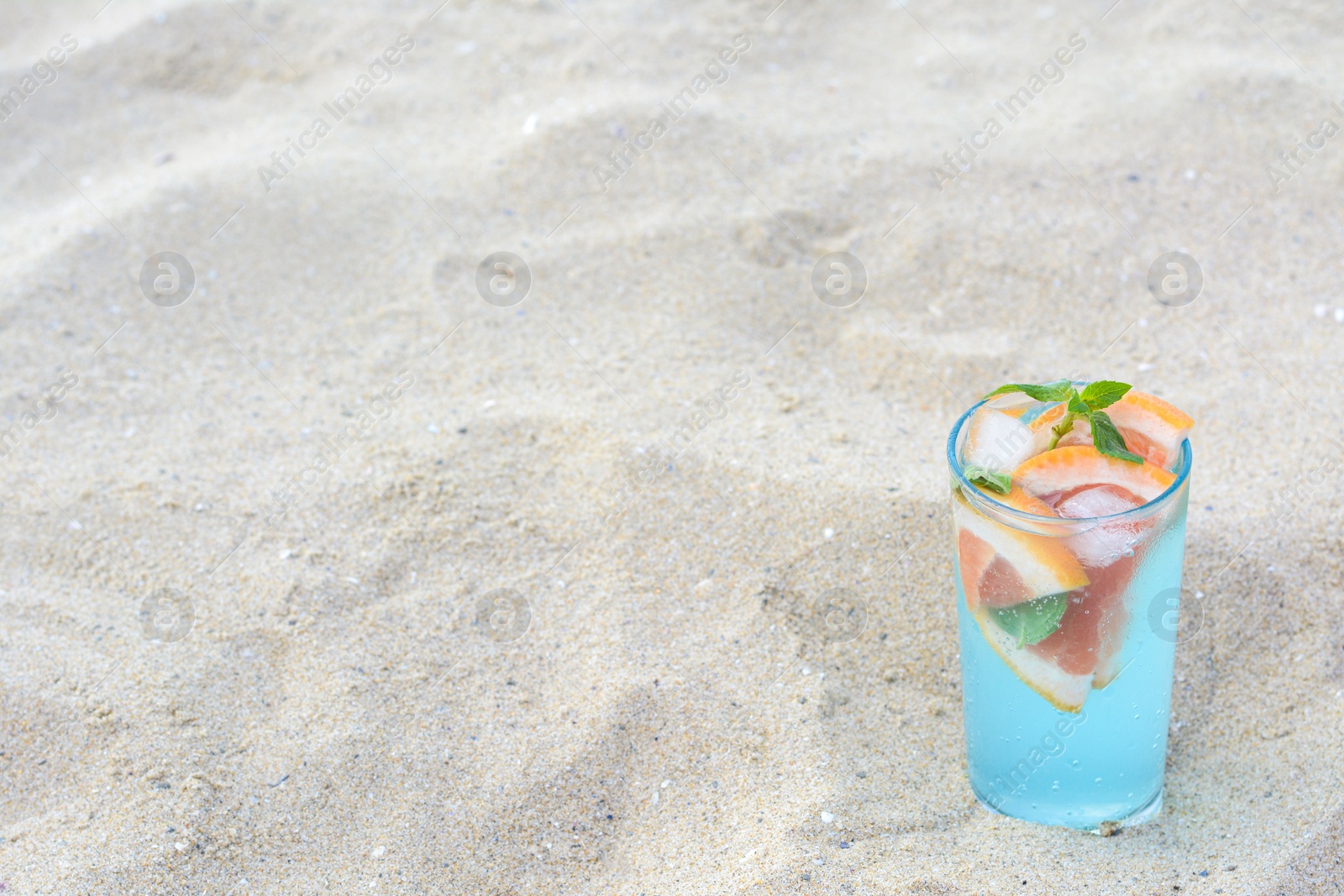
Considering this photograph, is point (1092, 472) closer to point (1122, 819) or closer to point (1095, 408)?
point (1095, 408)

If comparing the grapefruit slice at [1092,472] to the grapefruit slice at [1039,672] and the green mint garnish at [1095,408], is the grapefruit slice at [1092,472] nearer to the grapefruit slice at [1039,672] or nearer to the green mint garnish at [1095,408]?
the green mint garnish at [1095,408]

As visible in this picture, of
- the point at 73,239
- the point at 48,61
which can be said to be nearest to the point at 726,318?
the point at 73,239

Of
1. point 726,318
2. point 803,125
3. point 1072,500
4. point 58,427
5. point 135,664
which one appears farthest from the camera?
point 803,125

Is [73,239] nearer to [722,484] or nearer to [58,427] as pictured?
[58,427]

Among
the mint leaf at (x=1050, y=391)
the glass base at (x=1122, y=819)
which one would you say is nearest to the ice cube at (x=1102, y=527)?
the mint leaf at (x=1050, y=391)

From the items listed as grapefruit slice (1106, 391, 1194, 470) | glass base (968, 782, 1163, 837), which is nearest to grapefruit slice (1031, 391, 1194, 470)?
grapefruit slice (1106, 391, 1194, 470)

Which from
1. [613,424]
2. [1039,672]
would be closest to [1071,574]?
[1039,672]
